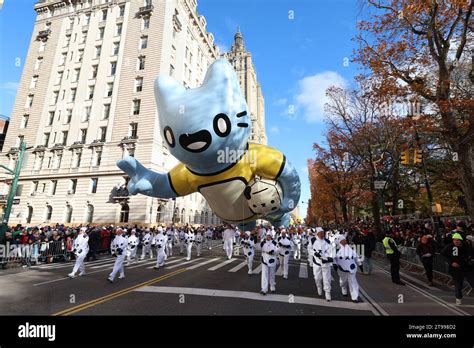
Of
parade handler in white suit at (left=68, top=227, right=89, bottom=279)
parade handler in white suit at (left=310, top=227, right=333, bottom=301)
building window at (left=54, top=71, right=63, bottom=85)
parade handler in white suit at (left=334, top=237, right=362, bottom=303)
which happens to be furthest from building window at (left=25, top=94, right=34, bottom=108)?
parade handler in white suit at (left=334, top=237, right=362, bottom=303)

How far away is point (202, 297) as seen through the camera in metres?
6.59

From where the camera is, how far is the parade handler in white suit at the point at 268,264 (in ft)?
24.3

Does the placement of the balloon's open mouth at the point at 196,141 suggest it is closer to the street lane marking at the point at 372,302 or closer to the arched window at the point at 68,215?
the street lane marking at the point at 372,302

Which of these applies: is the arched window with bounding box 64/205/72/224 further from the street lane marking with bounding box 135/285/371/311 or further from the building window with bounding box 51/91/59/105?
the street lane marking with bounding box 135/285/371/311

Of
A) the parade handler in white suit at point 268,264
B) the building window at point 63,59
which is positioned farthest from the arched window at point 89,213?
the parade handler in white suit at point 268,264

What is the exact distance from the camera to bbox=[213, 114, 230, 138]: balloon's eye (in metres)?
6.37

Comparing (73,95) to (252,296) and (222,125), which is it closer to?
(222,125)

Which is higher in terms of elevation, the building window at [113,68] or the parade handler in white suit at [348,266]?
the building window at [113,68]

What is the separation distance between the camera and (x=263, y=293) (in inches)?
287

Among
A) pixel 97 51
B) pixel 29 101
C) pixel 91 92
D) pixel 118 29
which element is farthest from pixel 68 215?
pixel 118 29

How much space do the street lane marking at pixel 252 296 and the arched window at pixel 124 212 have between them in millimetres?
24945
